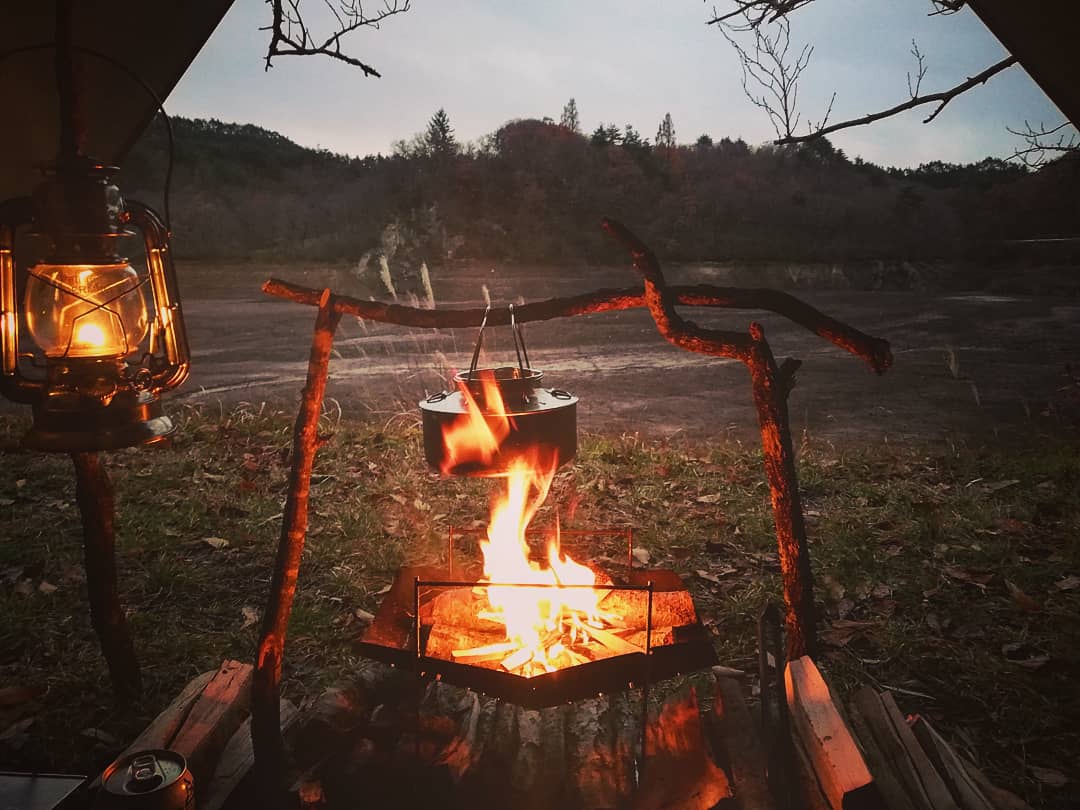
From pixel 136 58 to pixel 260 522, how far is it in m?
3.05

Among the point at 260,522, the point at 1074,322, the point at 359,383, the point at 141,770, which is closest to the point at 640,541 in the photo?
the point at 260,522

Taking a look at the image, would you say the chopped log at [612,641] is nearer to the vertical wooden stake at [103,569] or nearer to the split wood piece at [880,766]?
the split wood piece at [880,766]

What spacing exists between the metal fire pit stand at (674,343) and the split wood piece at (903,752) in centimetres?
38

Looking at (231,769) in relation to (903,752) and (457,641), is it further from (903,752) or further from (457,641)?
(903,752)

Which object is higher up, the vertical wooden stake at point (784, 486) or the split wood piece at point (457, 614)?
the vertical wooden stake at point (784, 486)

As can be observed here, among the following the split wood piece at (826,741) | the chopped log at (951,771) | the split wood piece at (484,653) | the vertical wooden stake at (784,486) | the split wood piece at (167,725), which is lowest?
the chopped log at (951,771)

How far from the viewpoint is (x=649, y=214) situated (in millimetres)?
15508

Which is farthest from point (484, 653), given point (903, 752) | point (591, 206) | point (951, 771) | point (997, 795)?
point (591, 206)

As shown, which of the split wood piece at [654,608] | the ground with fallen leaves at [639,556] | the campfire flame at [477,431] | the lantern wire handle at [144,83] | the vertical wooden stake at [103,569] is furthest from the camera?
the ground with fallen leaves at [639,556]

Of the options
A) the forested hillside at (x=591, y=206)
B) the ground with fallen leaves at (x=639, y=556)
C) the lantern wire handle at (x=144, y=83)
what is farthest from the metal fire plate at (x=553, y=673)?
the forested hillside at (x=591, y=206)

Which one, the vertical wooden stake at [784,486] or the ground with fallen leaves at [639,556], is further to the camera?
the ground with fallen leaves at [639,556]

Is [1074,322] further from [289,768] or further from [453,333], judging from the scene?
[289,768]

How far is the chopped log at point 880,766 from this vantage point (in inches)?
81.9

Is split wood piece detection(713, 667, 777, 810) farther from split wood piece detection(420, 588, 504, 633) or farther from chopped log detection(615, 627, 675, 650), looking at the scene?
split wood piece detection(420, 588, 504, 633)
